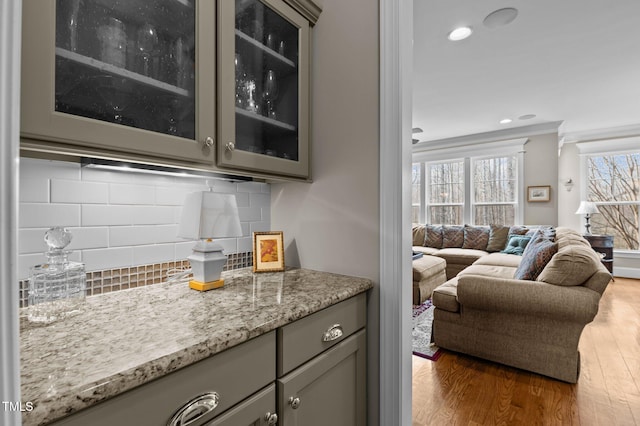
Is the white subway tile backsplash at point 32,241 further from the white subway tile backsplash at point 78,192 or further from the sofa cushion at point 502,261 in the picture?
the sofa cushion at point 502,261

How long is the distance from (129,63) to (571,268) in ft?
8.48

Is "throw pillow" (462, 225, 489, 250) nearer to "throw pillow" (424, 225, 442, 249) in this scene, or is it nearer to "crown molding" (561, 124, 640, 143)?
"throw pillow" (424, 225, 442, 249)

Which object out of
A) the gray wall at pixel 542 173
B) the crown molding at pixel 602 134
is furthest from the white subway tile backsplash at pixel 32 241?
the crown molding at pixel 602 134

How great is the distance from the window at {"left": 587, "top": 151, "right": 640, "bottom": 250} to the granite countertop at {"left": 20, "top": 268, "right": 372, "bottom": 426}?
21.4 ft

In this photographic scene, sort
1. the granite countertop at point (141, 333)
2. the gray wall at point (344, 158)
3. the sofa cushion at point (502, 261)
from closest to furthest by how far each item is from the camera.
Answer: the granite countertop at point (141, 333)
the gray wall at point (344, 158)
the sofa cushion at point (502, 261)

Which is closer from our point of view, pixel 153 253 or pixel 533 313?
pixel 153 253

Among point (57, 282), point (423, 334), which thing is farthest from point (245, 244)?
point (423, 334)

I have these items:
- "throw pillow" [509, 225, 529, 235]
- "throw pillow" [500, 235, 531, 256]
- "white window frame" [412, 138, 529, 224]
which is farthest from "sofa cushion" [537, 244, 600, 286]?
"white window frame" [412, 138, 529, 224]

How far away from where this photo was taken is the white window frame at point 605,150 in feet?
17.1

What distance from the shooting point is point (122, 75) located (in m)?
0.85

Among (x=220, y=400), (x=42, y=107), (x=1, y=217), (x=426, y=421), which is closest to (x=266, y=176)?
(x=42, y=107)

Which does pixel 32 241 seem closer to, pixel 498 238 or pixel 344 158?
pixel 344 158

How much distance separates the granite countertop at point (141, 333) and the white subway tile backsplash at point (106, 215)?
25 cm

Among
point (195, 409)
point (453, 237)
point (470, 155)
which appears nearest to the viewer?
point (195, 409)
